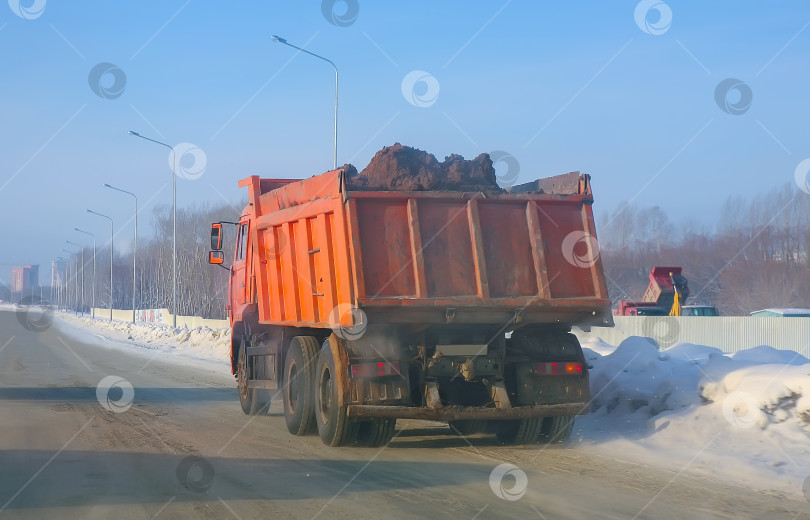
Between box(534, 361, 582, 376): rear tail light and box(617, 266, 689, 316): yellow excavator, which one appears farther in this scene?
box(617, 266, 689, 316): yellow excavator

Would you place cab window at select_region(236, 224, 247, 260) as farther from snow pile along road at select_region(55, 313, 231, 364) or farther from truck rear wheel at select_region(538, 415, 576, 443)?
snow pile along road at select_region(55, 313, 231, 364)

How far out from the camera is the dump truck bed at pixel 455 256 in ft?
29.5

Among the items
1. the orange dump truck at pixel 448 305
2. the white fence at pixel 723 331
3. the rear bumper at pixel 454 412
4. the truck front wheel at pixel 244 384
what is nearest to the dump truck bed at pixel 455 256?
the orange dump truck at pixel 448 305

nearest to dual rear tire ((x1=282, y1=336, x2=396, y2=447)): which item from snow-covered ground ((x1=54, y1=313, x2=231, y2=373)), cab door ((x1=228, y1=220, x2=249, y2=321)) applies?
cab door ((x1=228, y1=220, x2=249, y2=321))

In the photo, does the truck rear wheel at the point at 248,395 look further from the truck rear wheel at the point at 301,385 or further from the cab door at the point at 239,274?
the truck rear wheel at the point at 301,385

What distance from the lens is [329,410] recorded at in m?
9.73

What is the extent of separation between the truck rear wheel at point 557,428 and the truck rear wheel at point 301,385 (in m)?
2.92

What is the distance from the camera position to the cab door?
13.8 m

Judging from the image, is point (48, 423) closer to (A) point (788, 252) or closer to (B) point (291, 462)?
(B) point (291, 462)

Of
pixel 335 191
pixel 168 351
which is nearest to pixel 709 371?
pixel 335 191

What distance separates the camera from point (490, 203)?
9539 mm

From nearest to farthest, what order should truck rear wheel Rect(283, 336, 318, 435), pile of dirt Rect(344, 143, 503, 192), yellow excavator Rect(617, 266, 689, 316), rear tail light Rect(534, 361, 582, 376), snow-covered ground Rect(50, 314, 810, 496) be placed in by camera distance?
snow-covered ground Rect(50, 314, 810, 496), rear tail light Rect(534, 361, 582, 376), pile of dirt Rect(344, 143, 503, 192), truck rear wheel Rect(283, 336, 318, 435), yellow excavator Rect(617, 266, 689, 316)

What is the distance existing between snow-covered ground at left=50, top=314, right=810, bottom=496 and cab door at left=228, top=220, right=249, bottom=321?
5.73 meters

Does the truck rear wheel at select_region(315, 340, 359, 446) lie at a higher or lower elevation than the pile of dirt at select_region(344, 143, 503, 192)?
lower
